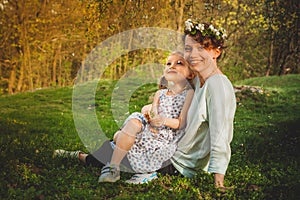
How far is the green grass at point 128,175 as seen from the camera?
3297 mm

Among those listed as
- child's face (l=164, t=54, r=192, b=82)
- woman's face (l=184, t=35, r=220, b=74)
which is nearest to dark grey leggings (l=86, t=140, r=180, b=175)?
child's face (l=164, t=54, r=192, b=82)

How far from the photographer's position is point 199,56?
3520mm

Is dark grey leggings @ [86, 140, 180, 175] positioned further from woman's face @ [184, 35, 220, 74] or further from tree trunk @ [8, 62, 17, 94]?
tree trunk @ [8, 62, 17, 94]

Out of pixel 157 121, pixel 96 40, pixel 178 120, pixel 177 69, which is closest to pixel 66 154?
pixel 157 121

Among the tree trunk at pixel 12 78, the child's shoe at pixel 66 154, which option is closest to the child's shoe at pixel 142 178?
the child's shoe at pixel 66 154

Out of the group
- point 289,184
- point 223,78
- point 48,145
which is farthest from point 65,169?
point 289,184

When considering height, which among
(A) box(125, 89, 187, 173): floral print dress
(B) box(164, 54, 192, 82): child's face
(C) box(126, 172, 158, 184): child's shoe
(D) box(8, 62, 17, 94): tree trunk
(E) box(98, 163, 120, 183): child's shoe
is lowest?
(D) box(8, 62, 17, 94): tree trunk

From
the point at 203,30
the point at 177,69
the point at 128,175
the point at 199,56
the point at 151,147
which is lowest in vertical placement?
the point at 128,175

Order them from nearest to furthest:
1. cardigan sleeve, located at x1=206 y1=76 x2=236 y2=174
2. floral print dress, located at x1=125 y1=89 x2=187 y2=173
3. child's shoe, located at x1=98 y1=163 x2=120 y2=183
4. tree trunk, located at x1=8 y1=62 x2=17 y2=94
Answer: cardigan sleeve, located at x1=206 y1=76 x2=236 y2=174 < child's shoe, located at x1=98 y1=163 x2=120 y2=183 < floral print dress, located at x1=125 y1=89 x2=187 y2=173 < tree trunk, located at x1=8 y1=62 x2=17 y2=94

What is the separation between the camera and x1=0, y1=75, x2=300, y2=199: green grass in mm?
3297

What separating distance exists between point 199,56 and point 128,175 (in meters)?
1.23

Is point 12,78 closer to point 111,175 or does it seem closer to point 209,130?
point 111,175

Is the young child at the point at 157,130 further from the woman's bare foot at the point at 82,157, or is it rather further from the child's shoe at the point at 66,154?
the child's shoe at the point at 66,154

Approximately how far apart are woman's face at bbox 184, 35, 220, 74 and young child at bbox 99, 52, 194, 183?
0.33ft
